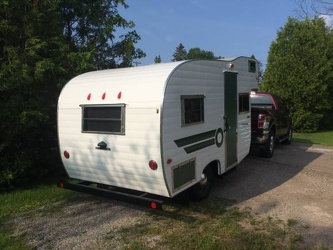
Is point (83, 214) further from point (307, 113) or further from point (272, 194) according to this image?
point (307, 113)

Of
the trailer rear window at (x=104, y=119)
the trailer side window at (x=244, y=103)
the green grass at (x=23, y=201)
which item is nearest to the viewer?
the green grass at (x=23, y=201)

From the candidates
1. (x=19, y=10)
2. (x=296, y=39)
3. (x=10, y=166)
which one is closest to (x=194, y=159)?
(x=10, y=166)

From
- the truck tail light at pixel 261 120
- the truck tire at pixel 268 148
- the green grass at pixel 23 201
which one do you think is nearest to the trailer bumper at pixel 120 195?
the green grass at pixel 23 201

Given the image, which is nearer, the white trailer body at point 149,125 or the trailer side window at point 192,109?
the white trailer body at point 149,125

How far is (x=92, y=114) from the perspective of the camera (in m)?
5.68

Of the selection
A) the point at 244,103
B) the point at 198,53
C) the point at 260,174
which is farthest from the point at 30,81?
the point at 198,53

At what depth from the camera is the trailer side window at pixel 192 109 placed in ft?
17.3

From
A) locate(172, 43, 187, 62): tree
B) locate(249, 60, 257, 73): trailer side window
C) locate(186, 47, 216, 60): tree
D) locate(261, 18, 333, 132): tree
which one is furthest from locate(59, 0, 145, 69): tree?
locate(172, 43, 187, 62): tree

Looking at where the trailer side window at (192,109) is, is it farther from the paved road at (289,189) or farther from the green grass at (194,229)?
the paved road at (289,189)

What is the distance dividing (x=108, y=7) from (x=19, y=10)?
3178 mm

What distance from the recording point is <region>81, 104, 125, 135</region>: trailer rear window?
529cm

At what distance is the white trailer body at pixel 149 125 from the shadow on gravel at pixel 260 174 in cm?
65

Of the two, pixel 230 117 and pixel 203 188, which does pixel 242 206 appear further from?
pixel 230 117

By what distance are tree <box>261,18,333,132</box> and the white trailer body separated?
1228cm
